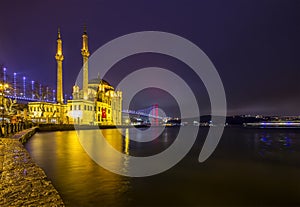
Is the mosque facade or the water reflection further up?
the mosque facade

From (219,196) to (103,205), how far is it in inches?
169

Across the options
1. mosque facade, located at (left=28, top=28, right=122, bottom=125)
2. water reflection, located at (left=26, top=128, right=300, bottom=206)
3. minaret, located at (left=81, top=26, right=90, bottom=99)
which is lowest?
water reflection, located at (left=26, top=128, right=300, bottom=206)

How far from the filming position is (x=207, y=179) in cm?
1191

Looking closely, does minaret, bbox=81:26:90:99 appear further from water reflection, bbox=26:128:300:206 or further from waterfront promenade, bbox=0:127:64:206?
waterfront promenade, bbox=0:127:64:206

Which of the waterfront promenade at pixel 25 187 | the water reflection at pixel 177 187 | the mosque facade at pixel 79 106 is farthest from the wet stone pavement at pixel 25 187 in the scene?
the mosque facade at pixel 79 106

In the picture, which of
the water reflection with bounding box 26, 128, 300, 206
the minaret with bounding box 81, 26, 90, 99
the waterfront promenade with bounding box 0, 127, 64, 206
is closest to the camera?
the waterfront promenade with bounding box 0, 127, 64, 206

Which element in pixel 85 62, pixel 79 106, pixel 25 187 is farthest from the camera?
pixel 85 62

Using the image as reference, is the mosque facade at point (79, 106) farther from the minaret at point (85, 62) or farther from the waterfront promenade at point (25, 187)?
the waterfront promenade at point (25, 187)

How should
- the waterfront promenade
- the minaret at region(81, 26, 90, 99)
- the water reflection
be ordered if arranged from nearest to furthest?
the waterfront promenade, the water reflection, the minaret at region(81, 26, 90, 99)

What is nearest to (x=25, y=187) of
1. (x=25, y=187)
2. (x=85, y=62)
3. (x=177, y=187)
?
(x=25, y=187)

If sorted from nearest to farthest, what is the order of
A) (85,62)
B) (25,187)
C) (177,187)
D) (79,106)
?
(25,187)
(177,187)
(79,106)
(85,62)

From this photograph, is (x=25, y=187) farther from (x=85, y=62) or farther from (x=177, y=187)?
(x=85, y=62)

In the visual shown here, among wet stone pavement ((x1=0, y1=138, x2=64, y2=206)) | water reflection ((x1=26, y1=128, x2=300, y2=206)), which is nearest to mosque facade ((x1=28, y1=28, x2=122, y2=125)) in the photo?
water reflection ((x1=26, y1=128, x2=300, y2=206))

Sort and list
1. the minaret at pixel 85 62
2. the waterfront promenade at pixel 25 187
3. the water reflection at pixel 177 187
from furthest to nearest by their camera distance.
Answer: the minaret at pixel 85 62
the water reflection at pixel 177 187
the waterfront promenade at pixel 25 187
